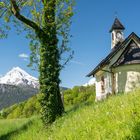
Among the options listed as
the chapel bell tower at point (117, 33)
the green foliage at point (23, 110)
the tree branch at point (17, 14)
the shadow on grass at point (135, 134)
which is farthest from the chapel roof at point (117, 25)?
the green foliage at point (23, 110)

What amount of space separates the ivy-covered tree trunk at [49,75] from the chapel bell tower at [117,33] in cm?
3317

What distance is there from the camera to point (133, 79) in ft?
150

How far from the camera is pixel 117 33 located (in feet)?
196

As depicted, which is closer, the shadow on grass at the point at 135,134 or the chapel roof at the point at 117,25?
the shadow on grass at the point at 135,134

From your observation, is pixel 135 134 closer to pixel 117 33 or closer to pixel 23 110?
pixel 117 33

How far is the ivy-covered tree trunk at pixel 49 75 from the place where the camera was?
84.3 ft

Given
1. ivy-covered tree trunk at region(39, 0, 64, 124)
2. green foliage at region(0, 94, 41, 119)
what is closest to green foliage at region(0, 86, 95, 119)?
green foliage at region(0, 94, 41, 119)

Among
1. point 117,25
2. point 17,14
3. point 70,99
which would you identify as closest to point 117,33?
point 117,25

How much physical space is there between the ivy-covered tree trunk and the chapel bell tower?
3317 centimetres

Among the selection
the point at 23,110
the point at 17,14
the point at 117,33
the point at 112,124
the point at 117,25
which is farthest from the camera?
the point at 23,110

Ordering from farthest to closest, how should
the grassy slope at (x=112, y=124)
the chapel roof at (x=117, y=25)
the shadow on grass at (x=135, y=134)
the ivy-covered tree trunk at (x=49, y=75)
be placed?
the chapel roof at (x=117, y=25)
the ivy-covered tree trunk at (x=49, y=75)
the grassy slope at (x=112, y=124)
the shadow on grass at (x=135, y=134)

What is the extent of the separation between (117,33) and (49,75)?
1381 inches

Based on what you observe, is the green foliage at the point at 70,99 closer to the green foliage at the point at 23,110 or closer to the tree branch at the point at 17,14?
the green foliage at the point at 23,110

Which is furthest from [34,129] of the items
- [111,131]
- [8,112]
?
[8,112]
